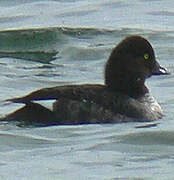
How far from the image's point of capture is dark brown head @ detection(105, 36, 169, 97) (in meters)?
14.3

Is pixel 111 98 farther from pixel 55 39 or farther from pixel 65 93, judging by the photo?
pixel 55 39

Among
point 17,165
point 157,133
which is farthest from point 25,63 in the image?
point 17,165

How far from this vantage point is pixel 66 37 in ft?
65.0

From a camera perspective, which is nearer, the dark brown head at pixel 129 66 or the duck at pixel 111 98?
the duck at pixel 111 98

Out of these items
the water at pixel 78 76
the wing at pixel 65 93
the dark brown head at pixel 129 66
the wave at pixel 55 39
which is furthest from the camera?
the wave at pixel 55 39

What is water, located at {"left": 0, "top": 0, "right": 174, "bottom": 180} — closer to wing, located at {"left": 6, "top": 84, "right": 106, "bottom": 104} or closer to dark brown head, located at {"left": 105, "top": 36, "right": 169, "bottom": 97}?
wing, located at {"left": 6, "top": 84, "right": 106, "bottom": 104}

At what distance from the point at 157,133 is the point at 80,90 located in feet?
3.32

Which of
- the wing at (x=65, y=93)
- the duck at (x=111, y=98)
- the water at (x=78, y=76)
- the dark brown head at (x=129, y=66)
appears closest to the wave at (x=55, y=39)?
the water at (x=78, y=76)

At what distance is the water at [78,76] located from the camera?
38.9 ft

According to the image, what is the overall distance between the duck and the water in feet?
0.42

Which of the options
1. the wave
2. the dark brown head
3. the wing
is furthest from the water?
the dark brown head

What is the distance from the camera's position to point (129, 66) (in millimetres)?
14469

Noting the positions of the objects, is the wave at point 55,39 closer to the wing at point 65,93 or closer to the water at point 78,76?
the water at point 78,76

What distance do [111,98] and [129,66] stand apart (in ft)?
Answer: 2.53
